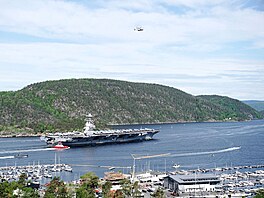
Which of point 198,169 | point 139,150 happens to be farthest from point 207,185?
point 139,150

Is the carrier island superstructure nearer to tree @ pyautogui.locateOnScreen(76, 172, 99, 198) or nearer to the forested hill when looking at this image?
the forested hill

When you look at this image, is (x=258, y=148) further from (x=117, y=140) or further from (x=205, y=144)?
(x=117, y=140)

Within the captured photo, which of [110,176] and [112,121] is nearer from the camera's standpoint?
[110,176]

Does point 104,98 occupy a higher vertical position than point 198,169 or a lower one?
higher

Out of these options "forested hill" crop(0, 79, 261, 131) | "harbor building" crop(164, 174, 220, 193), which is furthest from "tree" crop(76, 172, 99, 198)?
"forested hill" crop(0, 79, 261, 131)

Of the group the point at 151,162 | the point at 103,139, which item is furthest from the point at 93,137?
the point at 151,162


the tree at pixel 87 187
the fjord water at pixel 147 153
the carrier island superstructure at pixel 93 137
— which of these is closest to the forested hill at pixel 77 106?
the carrier island superstructure at pixel 93 137
